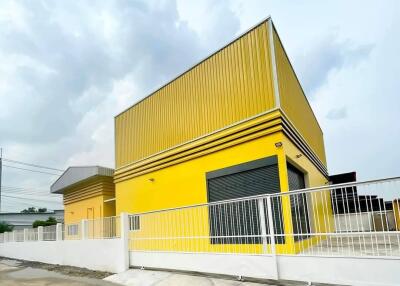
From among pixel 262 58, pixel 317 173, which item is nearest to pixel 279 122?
pixel 262 58

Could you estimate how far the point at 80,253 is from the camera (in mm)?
11969

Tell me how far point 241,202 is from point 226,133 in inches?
122

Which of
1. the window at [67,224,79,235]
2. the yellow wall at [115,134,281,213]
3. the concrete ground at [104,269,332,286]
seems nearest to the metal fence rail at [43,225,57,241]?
the window at [67,224,79,235]

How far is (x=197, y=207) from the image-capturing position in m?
8.92

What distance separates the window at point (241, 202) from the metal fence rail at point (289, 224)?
27 millimetres

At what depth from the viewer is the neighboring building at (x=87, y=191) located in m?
18.2

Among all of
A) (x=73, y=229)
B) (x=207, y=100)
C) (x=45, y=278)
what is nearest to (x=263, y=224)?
(x=207, y=100)

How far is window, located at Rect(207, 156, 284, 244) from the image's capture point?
797 cm

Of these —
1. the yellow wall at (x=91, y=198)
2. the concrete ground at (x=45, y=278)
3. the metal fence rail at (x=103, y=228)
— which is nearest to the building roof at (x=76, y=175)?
the yellow wall at (x=91, y=198)

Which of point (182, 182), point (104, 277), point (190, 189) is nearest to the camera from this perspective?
point (104, 277)

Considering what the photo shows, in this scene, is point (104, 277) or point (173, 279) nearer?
point (173, 279)

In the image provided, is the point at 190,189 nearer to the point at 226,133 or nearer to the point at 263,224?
the point at 226,133

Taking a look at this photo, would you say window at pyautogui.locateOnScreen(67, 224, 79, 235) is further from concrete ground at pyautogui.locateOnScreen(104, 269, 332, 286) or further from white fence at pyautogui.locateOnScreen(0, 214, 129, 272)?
concrete ground at pyautogui.locateOnScreen(104, 269, 332, 286)

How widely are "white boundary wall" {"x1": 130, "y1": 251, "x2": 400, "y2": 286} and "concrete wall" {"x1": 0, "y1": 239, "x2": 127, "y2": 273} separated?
1.83 m
